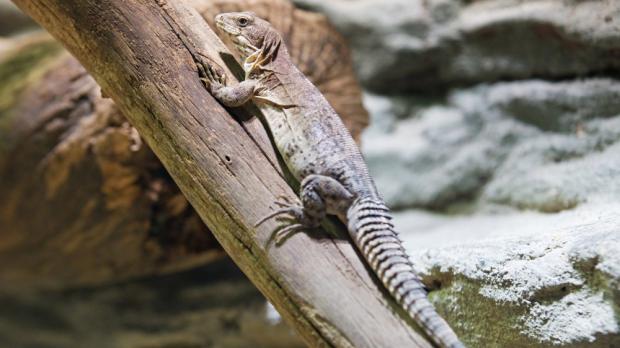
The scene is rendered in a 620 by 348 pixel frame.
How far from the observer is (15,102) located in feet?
14.8

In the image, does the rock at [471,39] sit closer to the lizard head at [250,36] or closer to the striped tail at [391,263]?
the lizard head at [250,36]

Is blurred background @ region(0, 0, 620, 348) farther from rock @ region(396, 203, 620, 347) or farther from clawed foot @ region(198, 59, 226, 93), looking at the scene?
clawed foot @ region(198, 59, 226, 93)

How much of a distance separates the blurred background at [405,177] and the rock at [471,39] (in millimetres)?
15

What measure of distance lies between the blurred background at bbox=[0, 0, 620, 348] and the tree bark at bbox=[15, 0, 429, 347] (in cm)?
85

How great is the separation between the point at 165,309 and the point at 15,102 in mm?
2485

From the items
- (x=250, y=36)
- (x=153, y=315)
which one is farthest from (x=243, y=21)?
(x=153, y=315)

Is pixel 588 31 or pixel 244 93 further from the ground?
pixel 244 93

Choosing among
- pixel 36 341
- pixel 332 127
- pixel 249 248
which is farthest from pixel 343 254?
pixel 36 341

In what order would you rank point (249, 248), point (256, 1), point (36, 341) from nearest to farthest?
point (249, 248), point (256, 1), point (36, 341)

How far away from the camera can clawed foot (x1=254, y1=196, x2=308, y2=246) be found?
2727 mm

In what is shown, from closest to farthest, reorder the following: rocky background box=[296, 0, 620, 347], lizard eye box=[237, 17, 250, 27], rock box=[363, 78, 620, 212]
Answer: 1. rocky background box=[296, 0, 620, 347]
2. lizard eye box=[237, 17, 250, 27]
3. rock box=[363, 78, 620, 212]

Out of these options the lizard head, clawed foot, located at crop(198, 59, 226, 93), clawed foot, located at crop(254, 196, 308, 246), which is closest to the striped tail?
clawed foot, located at crop(254, 196, 308, 246)

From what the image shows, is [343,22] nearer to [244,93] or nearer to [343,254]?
[244,93]

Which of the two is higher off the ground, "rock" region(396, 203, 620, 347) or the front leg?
the front leg
